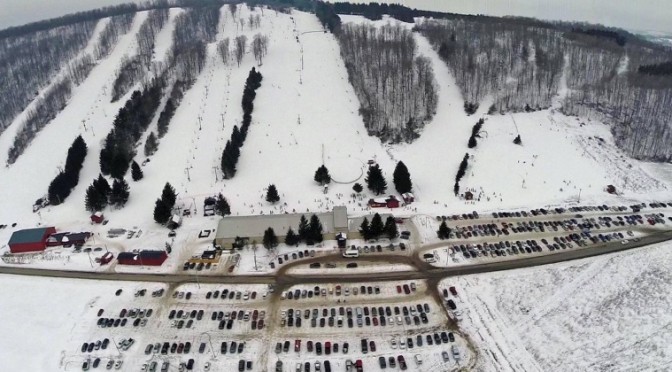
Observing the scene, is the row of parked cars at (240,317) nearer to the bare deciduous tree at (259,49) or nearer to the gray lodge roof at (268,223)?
the gray lodge roof at (268,223)

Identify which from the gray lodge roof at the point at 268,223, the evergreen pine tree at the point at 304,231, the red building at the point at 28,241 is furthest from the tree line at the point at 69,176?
the evergreen pine tree at the point at 304,231

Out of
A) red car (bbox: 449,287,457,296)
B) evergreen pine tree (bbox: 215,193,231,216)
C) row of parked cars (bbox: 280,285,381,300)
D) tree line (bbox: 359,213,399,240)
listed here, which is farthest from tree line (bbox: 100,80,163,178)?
red car (bbox: 449,287,457,296)

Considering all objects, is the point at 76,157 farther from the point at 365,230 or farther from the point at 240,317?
the point at 365,230

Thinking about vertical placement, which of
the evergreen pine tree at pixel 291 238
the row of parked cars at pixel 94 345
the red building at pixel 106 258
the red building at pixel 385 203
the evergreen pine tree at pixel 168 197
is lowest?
the row of parked cars at pixel 94 345

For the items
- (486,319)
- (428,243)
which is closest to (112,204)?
(428,243)

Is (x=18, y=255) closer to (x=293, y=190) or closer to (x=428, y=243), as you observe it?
(x=293, y=190)

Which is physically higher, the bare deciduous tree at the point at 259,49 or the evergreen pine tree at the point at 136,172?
the bare deciduous tree at the point at 259,49
